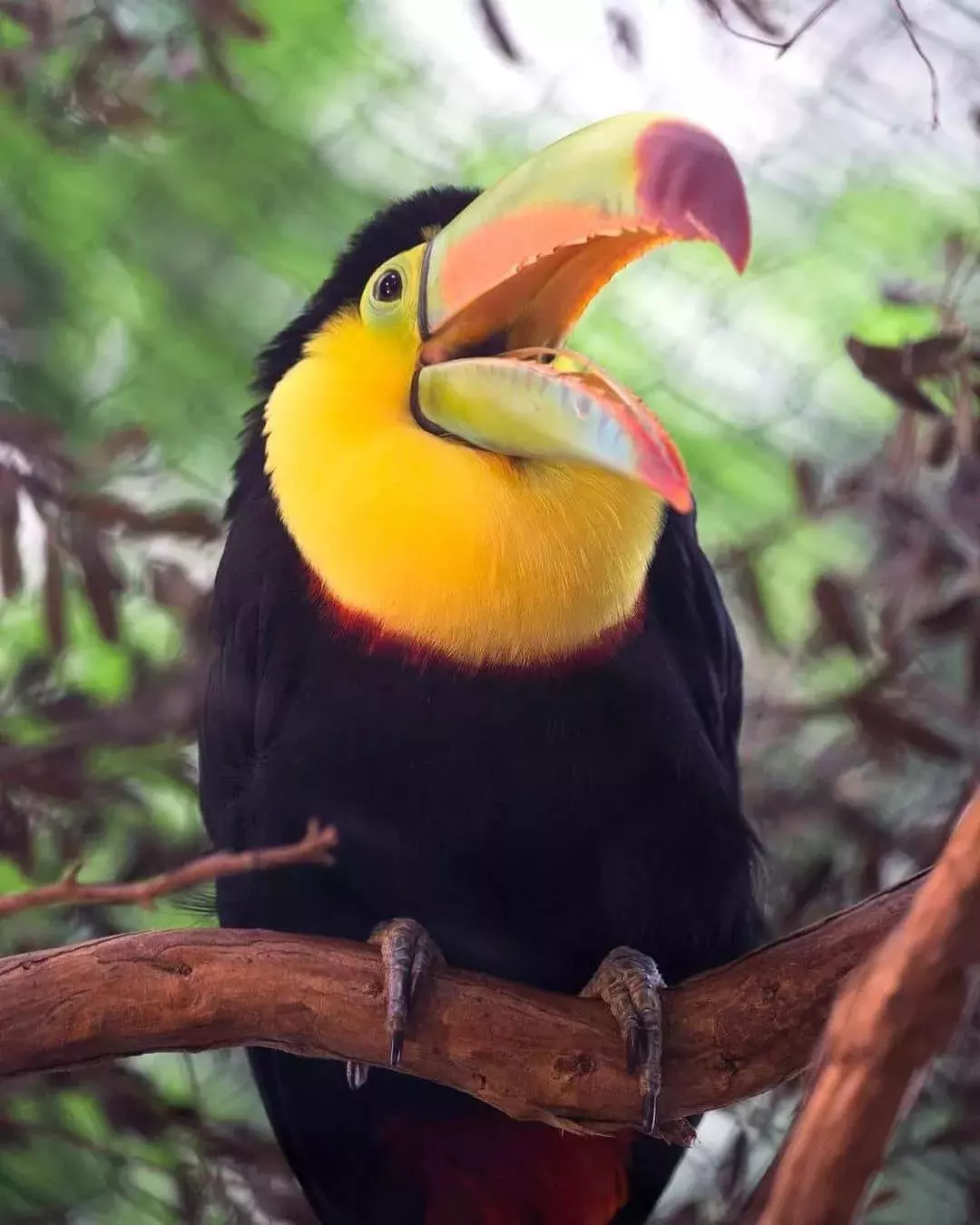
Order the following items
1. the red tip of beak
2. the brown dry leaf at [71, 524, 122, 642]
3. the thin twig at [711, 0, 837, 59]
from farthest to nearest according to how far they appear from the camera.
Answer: the brown dry leaf at [71, 524, 122, 642] < the thin twig at [711, 0, 837, 59] < the red tip of beak

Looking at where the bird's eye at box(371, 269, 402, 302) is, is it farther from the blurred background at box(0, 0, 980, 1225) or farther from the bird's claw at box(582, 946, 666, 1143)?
the bird's claw at box(582, 946, 666, 1143)

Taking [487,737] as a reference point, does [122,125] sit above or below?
above

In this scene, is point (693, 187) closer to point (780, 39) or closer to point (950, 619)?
point (780, 39)

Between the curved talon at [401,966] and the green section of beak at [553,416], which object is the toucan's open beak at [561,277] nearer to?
the green section of beak at [553,416]

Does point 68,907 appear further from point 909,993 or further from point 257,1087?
point 909,993

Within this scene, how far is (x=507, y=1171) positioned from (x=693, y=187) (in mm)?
781

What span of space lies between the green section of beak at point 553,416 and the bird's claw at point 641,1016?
0.33 metres

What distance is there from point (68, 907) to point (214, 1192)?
281mm

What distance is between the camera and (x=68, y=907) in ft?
3.45

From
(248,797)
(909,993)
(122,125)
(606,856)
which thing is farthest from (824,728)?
(122,125)

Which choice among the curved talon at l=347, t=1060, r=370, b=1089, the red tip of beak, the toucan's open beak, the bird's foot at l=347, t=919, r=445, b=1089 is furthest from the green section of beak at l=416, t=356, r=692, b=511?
the curved talon at l=347, t=1060, r=370, b=1089

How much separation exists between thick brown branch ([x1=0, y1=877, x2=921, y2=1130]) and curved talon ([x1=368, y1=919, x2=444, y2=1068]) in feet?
0.03

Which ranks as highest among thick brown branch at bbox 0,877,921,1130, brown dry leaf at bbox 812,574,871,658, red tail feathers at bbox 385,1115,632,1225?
brown dry leaf at bbox 812,574,871,658

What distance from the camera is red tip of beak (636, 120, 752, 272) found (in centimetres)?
80
